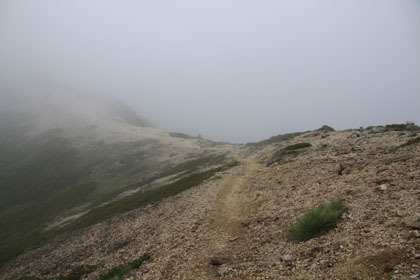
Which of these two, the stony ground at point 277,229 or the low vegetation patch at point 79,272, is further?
the low vegetation patch at point 79,272

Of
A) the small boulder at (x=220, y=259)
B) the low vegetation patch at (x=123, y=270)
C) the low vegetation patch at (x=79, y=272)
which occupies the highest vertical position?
the small boulder at (x=220, y=259)

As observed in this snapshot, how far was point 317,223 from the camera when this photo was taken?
13570mm

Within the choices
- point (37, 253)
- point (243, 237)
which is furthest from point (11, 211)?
point (243, 237)

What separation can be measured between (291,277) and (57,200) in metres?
83.7

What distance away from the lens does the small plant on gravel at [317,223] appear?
13.4 metres

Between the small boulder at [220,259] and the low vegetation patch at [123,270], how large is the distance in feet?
19.7

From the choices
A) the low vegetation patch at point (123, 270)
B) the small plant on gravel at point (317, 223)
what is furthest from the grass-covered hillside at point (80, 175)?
the small plant on gravel at point (317, 223)

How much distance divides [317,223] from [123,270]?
1283cm

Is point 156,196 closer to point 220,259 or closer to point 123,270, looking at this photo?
point 123,270

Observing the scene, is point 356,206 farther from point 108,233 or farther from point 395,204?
point 108,233

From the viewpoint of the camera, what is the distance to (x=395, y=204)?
42.9ft

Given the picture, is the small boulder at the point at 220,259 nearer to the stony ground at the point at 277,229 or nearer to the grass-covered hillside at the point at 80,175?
the stony ground at the point at 277,229

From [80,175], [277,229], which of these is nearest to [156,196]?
[277,229]

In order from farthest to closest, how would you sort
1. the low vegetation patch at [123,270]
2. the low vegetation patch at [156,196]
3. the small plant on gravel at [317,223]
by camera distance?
the low vegetation patch at [156,196], the low vegetation patch at [123,270], the small plant on gravel at [317,223]
